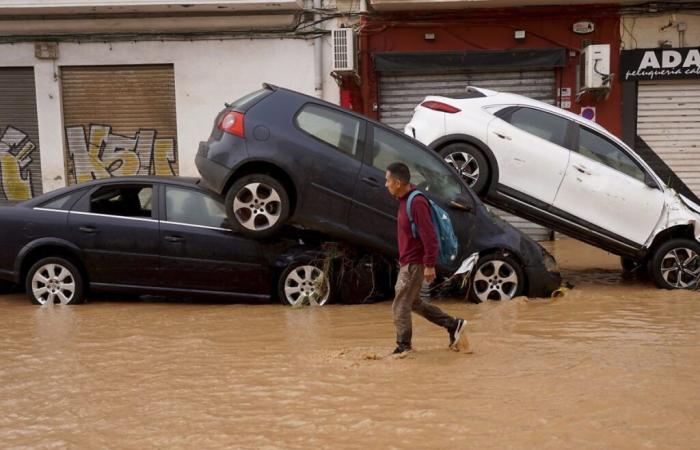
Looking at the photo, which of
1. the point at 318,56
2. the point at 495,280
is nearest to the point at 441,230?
the point at 495,280

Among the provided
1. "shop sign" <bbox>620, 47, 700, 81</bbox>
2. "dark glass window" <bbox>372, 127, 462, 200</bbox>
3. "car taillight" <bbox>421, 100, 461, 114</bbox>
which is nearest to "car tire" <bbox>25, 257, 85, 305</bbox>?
"dark glass window" <bbox>372, 127, 462, 200</bbox>

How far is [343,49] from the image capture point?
12703 millimetres

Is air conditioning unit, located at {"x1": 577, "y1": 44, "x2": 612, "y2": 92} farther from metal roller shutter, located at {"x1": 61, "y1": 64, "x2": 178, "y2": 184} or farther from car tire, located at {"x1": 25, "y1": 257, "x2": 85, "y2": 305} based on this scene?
car tire, located at {"x1": 25, "y1": 257, "x2": 85, "y2": 305}

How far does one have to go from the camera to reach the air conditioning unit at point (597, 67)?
12562mm

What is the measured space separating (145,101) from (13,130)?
8.48ft

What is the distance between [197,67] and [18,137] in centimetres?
369

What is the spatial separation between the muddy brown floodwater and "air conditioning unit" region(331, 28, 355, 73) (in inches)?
245

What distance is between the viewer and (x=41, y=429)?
13.7 ft

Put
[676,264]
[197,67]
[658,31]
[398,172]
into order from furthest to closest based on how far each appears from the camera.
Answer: [197,67]
[658,31]
[676,264]
[398,172]

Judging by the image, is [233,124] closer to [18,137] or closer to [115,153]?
[115,153]

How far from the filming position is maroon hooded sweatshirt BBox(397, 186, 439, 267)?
5.31m

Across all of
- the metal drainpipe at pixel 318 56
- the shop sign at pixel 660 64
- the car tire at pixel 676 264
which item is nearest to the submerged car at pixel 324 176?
the car tire at pixel 676 264

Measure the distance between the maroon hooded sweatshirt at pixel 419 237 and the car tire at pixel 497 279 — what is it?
2.48 m

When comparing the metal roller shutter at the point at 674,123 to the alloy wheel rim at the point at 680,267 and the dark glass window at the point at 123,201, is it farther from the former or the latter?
the dark glass window at the point at 123,201
